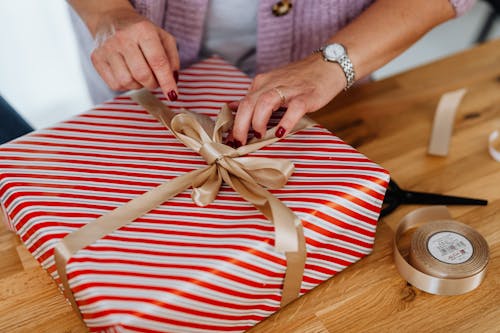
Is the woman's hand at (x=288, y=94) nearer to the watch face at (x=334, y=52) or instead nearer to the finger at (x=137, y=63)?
the watch face at (x=334, y=52)

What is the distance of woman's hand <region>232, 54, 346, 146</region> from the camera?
791 mm

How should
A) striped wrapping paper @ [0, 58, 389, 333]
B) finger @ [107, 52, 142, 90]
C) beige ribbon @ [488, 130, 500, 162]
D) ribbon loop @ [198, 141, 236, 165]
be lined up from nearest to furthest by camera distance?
striped wrapping paper @ [0, 58, 389, 333]
ribbon loop @ [198, 141, 236, 165]
finger @ [107, 52, 142, 90]
beige ribbon @ [488, 130, 500, 162]

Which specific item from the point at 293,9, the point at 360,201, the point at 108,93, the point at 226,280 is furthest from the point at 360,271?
the point at 108,93

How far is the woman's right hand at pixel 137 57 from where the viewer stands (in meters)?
0.85

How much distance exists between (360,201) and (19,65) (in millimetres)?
1378

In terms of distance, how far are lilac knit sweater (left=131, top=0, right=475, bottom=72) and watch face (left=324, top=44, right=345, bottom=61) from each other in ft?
0.53

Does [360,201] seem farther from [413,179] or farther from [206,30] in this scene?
[206,30]

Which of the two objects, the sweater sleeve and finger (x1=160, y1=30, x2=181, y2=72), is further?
the sweater sleeve

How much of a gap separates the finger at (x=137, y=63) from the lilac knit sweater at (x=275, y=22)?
0.64ft

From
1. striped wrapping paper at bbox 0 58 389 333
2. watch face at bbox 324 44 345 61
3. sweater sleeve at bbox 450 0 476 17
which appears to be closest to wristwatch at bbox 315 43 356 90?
watch face at bbox 324 44 345 61

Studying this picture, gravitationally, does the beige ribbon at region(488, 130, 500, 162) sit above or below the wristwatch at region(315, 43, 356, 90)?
below

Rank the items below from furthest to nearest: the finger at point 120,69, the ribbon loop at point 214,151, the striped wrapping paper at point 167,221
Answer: the finger at point 120,69
the ribbon loop at point 214,151
the striped wrapping paper at point 167,221

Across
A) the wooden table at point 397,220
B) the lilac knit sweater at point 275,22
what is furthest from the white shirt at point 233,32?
the wooden table at point 397,220

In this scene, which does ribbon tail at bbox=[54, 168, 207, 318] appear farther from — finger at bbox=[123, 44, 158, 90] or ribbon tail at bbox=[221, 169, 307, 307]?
finger at bbox=[123, 44, 158, 90]
